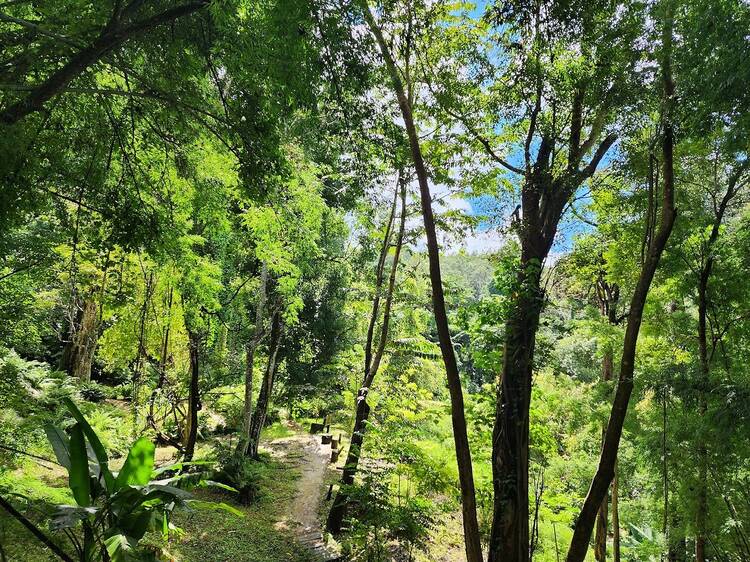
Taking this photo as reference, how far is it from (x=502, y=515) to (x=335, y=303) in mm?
13411

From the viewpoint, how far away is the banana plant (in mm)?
2361

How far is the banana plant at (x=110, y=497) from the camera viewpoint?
2361mm

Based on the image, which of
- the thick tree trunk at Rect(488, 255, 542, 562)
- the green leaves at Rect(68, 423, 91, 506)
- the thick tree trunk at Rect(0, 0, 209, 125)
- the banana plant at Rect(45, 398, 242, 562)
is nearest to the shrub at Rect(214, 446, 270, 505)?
the thick tree trunk at Rect(488, 255, 542, 562)

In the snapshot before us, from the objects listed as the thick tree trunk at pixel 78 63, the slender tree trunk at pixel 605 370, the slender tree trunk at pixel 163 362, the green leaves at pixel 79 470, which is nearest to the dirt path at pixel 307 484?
the slender tree trunk at pixel 163 362

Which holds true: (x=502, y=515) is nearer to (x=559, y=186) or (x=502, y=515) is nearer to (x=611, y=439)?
(x=611, y=439)

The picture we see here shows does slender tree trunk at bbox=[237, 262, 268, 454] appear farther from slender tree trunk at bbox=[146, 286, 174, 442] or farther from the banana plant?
the banana plant

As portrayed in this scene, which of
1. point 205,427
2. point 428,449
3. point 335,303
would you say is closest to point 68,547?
point 428,449

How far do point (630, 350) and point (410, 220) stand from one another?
→ 6060 mm

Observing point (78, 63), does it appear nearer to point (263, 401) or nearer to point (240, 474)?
point (240, 474)

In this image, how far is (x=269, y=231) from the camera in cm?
717

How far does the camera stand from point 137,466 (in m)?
2.84

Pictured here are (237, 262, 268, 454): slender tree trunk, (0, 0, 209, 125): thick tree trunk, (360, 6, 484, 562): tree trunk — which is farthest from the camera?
(237, 262, 268, 454): slender tree trunk

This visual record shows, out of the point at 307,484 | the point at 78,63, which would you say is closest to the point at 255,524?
the point at 307,484

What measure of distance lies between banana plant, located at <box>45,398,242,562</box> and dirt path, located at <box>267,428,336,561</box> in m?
5.62
